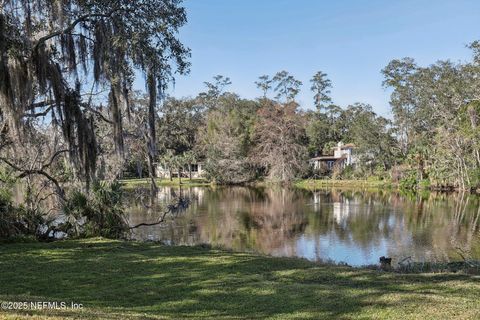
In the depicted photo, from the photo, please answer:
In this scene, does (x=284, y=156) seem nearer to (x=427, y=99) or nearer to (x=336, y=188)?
(x=336, y=188)

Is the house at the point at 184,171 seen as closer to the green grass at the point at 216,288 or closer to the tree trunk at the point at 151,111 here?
the tree trunk at the point at 151,111

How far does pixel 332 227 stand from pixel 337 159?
3719cm

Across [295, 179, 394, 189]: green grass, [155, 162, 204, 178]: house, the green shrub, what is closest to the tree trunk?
the green shrub

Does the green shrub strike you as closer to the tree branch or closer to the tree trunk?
the tree trunk

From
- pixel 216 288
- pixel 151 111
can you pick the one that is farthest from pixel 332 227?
pixel 216 288

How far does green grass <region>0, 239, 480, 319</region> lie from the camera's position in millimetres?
6102

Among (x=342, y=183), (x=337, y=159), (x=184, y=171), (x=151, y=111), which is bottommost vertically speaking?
(x=342, y=183)

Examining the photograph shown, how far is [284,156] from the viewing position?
5191 cm

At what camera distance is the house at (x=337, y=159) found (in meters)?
56.4

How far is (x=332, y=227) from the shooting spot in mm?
21828

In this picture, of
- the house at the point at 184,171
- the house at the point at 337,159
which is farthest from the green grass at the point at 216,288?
the house at the point at 184,171

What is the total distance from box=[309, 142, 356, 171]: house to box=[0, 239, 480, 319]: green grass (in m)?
46.8

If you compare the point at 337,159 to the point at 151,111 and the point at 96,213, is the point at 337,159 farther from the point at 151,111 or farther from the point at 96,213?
the point at 151,111

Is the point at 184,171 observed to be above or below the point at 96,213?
above
